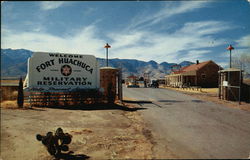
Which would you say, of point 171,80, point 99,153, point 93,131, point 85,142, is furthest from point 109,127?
point 171,80

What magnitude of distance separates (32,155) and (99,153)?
2.31 m

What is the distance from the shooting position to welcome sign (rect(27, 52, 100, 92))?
12930 millimetres

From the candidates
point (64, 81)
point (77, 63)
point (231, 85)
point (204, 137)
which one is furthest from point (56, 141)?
point (231, 85)

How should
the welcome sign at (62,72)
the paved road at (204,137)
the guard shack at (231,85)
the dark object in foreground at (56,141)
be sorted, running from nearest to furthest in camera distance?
the paved road at (204,137), the dark object in foreground at (56,141), the guard shack at (231,85), the welcome sign at (62,72)

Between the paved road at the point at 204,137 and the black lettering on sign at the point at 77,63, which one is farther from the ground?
the black lettering on sign at the point at 77,63

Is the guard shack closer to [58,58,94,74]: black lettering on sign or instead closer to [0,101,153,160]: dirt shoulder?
[0,101,153,160]: dirt shoulder

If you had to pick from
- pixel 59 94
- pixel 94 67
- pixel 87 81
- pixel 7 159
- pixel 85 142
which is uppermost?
pixel 94 67

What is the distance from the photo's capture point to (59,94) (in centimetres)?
1323

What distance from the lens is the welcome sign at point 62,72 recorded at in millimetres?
12930

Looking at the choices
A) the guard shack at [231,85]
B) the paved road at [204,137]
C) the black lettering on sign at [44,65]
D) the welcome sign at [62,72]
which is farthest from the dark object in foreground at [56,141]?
the guard shack at [231,85]

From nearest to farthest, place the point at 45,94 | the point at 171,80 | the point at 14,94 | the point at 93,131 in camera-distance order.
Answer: the point at 93,131, the point at 45,94, the point at 14,94, the point at 171,80

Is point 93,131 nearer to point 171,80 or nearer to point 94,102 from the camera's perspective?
point 94,102

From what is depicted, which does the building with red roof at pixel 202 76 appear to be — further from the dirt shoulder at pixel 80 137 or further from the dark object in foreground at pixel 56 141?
the dark object in foreground at pixel 56 141

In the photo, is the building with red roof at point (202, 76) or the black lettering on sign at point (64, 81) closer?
the black lettering on sign at point (64, 81)
